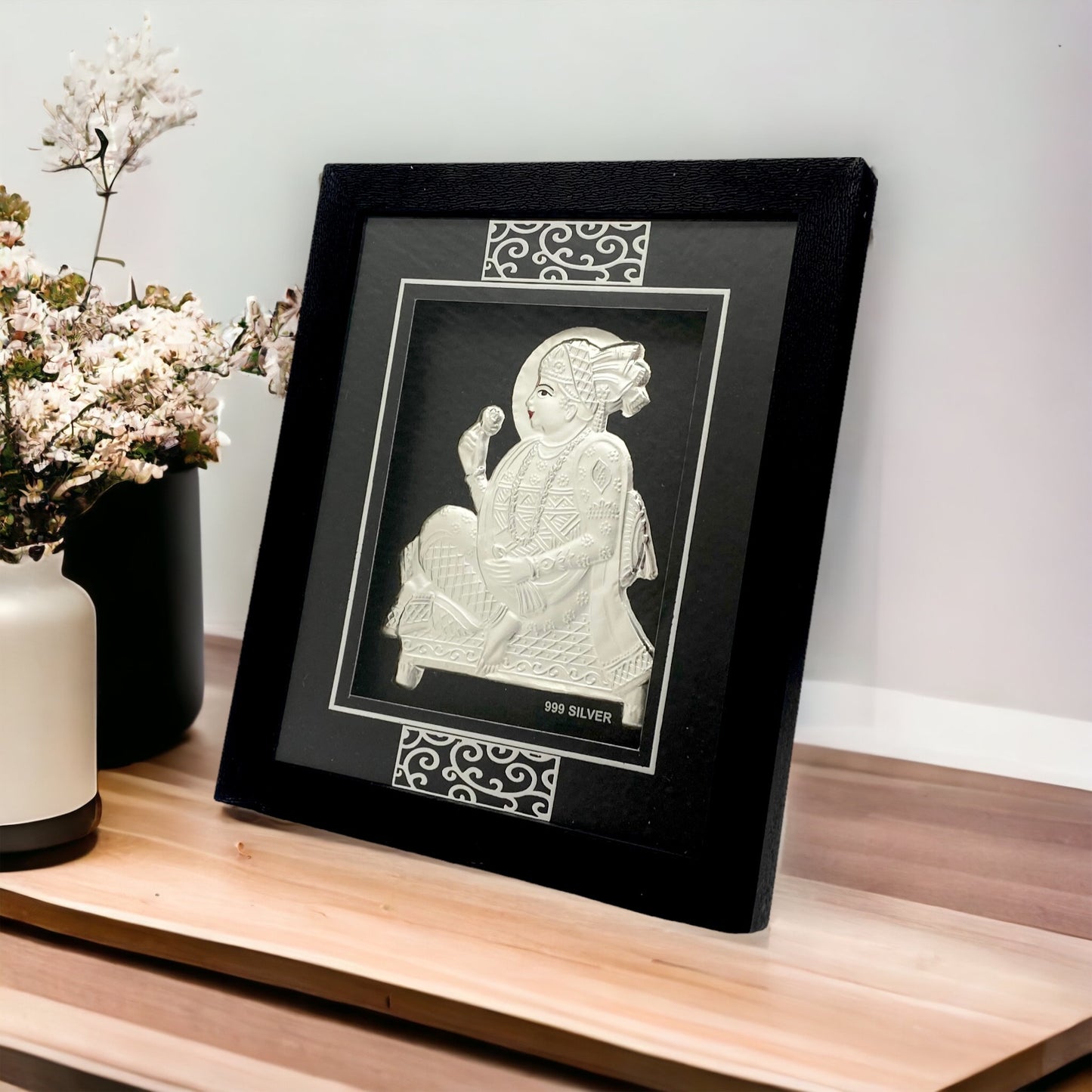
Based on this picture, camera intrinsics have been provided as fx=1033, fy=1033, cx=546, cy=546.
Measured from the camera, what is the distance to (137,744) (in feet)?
2.68

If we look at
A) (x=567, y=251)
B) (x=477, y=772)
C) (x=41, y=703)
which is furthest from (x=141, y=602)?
(x=567, y=251)

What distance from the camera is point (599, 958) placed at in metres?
0.57

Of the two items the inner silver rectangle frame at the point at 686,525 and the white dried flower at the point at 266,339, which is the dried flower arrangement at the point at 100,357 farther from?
the inner silver rectangle frame at the point at 686,525

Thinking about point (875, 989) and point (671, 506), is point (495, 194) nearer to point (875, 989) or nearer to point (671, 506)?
point (671, 506)

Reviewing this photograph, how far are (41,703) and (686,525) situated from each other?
416 mm

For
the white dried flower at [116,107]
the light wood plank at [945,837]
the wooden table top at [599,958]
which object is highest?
the white dried flower at [116,107]

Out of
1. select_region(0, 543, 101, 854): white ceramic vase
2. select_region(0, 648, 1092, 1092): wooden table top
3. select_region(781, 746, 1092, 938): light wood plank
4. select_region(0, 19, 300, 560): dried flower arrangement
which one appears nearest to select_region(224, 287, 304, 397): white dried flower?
select_region(0, 19, 300, 560): dried flower arrangement

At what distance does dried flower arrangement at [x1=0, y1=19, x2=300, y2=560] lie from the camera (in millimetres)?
633

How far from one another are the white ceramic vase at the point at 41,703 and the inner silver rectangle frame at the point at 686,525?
17 cm

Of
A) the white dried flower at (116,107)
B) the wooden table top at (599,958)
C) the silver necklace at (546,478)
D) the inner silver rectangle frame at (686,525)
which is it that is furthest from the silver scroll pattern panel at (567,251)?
the wooden table top at (599,958)

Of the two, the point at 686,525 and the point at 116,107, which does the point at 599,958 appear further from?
the point at 116,107

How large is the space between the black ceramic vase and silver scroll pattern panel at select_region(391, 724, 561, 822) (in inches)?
9.4

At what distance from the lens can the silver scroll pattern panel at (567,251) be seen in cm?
70

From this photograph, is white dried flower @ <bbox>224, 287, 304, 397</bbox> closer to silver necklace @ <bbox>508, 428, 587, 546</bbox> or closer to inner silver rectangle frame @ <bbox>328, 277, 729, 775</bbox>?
inner silver rectangle frame @ <bbox>328, 277, 729, 775</bbox>
